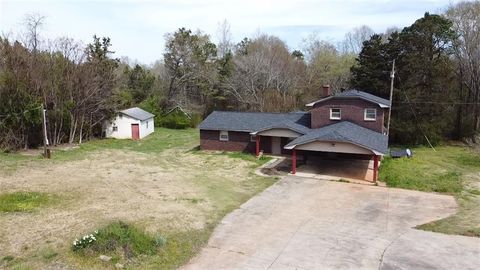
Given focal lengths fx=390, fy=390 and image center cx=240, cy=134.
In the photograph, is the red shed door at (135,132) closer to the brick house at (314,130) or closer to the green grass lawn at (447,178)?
the brick house at (314,130)

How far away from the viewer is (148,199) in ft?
62.2

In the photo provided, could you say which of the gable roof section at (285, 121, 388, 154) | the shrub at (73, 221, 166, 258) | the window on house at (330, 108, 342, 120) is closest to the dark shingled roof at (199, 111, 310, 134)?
the window on house at (330, 108, 342, 120)

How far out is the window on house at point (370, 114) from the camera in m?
27.7

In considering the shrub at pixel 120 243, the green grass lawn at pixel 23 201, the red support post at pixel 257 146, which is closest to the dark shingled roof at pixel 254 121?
the red support post at pixel 257 146

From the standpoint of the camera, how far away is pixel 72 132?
3703 cm

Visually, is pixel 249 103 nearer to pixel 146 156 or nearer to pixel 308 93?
pixel 308 93

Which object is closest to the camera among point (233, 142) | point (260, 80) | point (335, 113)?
point (335, 113)

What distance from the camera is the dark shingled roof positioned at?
A: 30.4m

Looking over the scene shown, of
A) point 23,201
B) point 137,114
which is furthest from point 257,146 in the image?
point 137,114

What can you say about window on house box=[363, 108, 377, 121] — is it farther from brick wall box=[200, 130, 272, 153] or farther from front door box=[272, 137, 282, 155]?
brick wall box=[200, 130, 272, 153]

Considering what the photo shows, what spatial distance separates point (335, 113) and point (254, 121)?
277 inches

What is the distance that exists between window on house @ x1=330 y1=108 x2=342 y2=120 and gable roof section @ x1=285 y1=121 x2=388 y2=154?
166 cm

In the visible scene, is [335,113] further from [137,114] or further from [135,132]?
[137,114]

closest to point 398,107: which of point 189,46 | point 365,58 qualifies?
point 365,58
